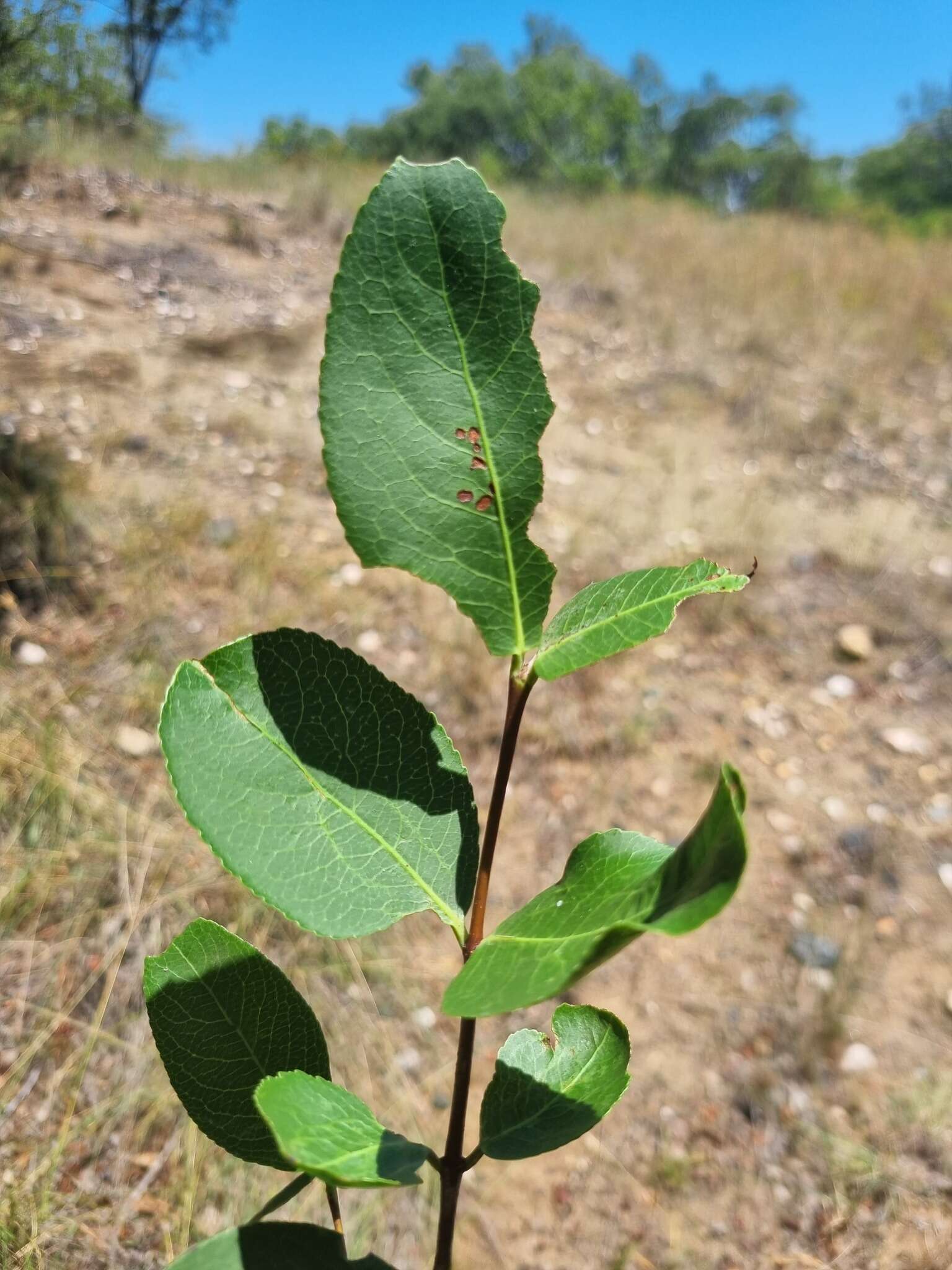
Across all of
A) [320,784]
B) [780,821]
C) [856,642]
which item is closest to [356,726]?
[320,784]

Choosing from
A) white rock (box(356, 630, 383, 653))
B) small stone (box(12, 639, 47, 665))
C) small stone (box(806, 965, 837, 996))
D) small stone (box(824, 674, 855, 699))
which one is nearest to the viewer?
small stone (box(806, 965, 837, 996))

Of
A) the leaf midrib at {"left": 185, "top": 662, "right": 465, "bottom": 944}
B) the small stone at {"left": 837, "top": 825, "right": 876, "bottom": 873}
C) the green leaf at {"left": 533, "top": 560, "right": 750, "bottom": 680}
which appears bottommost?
the small stone at {"left": 837, "top": 825, "right": 876, "bottom": 873}

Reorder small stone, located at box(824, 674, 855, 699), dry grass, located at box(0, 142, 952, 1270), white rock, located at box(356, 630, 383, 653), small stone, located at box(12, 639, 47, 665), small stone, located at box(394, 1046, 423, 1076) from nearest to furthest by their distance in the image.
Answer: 1. dry grass, located at box(0, 142, 952, 1270)
2. small stone, located at box(394, 1046, 423, 1076)
3. small stone, located at box(12, 639, 47, 665)
4. white rock, located at box(356, 630, 383, 653)
5. small stone, located at box(824, 674, 855, 699)

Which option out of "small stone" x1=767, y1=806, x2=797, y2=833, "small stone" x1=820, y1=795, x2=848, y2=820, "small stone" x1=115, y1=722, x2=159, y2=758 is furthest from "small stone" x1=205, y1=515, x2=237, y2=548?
"small stone" x1=820, y1=795, x2=848, y2=820

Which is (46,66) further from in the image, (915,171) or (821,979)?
(915,171)

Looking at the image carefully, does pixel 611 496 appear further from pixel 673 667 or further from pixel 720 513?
pixel 673 667

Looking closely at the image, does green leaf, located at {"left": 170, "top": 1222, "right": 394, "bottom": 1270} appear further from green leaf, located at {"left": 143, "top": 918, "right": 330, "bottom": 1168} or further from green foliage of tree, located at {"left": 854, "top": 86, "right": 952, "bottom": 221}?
green foliage of tree, located at {"left": 854, "top": 86, "right": 952, "bottom": 221}
